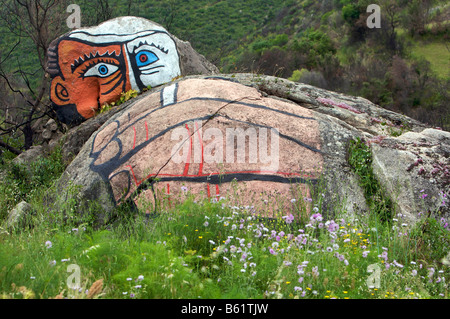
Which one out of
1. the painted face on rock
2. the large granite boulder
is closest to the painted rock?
the large granite boulder

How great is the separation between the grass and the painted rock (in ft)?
3.60

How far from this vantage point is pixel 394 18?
3219 centimetres

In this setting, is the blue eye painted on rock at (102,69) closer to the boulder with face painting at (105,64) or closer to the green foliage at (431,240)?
the boulder with face painting at (105,64)

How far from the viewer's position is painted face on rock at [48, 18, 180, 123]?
8.20 meters

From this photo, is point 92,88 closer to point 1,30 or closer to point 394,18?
point 1,30

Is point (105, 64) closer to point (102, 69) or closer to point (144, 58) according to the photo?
point (102, 69)

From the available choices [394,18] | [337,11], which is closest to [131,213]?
[394,18]

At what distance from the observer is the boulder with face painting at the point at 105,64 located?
8.20m

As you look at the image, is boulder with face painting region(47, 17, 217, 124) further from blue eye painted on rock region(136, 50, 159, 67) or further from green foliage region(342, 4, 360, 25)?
green foliage region(342, 4, 360, 25)

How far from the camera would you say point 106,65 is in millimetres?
8250

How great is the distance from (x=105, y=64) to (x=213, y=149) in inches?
141

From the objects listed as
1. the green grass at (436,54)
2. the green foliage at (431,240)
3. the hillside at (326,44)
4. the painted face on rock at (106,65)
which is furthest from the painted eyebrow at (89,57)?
the green grass at (436,54)

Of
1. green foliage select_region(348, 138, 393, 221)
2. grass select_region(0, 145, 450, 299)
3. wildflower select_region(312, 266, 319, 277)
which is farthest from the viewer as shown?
green foliage select_region(348, 138, 393, 221)
